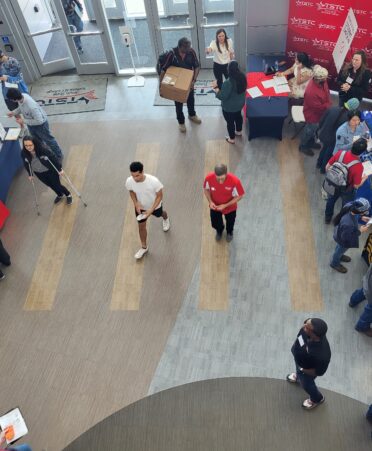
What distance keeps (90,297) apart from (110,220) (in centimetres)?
124

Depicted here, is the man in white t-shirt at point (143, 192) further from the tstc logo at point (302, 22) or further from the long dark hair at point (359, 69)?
the tstc logo at point (302, 22)

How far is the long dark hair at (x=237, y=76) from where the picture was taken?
587 centimetres

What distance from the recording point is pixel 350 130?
5.34 meters

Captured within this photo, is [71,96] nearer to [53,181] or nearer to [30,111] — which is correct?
[30,111]

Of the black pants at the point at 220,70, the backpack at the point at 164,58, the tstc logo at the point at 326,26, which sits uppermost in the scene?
the backpack at the point at 164,58

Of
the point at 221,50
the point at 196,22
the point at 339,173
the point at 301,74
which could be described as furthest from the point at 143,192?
the point at 196,22

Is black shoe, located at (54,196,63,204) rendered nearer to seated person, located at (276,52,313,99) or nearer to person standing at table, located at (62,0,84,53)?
person standing at table, located at (62,0,84,53)

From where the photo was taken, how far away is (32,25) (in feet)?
27.4

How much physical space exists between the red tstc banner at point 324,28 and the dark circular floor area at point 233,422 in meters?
5.24

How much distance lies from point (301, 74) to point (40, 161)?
4012 mm

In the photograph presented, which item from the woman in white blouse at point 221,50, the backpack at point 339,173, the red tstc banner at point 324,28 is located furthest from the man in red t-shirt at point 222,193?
the red tstc banner at point 324,28

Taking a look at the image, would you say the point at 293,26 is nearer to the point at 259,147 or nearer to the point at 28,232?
the point at 259,147

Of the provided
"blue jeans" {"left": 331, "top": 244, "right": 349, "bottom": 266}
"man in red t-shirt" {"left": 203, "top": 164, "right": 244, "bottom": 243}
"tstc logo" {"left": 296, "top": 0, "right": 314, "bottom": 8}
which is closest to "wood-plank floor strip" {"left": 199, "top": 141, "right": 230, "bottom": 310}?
"man in red t-shirt" {"left": 203, "top": 164, "right": 244, "bottom": 243}

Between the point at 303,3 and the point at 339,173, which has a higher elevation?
the point at 303,3
